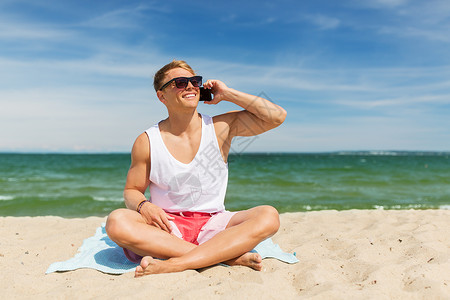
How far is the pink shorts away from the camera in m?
3.39

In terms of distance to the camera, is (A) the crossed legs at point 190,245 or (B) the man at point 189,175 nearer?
(A) the crossed legs at point 190,245

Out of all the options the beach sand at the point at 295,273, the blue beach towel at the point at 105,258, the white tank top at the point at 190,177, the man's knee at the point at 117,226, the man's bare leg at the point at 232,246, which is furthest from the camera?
the white tank top at the point at 190,177

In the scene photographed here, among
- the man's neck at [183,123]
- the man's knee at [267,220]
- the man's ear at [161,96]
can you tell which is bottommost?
the man's knee at [267,220]

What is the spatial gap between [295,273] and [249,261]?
16.1 inches

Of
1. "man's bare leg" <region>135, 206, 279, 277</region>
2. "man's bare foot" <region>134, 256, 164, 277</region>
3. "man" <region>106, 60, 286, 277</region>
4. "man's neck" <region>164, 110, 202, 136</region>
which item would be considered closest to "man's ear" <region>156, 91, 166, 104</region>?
"man" <region>106, 60, 286, 277</region>

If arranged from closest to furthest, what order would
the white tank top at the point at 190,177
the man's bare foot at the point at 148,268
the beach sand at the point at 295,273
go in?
the beach sand at the point at 295,273, the man's bare foot at the point at 148,268, the white tank top at the point at 190,177

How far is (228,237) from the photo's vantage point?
121 inches

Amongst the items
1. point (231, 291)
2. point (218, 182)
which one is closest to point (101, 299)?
point (231, 291)

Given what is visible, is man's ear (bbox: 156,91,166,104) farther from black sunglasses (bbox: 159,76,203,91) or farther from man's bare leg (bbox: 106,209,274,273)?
man's bare leg (bbox: 106,209,274,273)

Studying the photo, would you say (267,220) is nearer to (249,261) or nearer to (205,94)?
(249,261)

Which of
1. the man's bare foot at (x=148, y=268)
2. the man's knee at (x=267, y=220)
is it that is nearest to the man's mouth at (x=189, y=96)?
the man's knee at (x=267, y=220)

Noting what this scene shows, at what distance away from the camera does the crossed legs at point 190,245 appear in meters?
3.00

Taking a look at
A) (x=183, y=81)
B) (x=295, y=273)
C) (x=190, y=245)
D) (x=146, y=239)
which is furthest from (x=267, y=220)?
(x=183, y=81)

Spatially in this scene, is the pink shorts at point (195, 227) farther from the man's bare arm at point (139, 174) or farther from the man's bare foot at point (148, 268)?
the man's bare foot at point (148, 268)
